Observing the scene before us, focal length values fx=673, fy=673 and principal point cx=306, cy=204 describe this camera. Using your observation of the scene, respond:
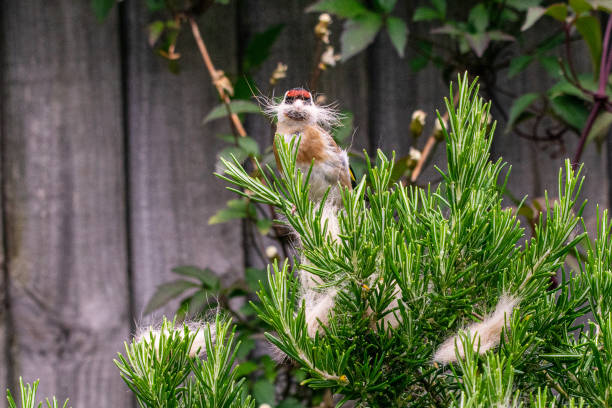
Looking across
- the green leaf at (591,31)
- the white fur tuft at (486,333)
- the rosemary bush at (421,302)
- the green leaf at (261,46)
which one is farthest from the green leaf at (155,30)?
the white fur tuft at (486,333)

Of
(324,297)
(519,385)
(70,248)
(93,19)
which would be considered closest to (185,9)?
(93,19)

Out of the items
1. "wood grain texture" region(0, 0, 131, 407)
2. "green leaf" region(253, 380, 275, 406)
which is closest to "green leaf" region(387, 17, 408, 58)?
"wood grain texture" region(0, 0, 131, 407)

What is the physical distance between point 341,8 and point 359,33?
0.26 feet

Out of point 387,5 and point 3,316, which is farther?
point 3,316

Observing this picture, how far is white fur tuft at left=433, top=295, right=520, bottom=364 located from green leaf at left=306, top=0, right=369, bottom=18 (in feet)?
3.94

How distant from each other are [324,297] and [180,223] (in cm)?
130

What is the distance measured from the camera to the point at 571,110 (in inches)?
68.3

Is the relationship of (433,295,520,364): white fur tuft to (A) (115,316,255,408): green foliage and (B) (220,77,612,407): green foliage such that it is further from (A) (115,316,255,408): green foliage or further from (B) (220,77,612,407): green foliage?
(A) (115,316,255,408): green foliage

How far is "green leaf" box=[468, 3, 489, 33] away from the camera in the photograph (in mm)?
1773

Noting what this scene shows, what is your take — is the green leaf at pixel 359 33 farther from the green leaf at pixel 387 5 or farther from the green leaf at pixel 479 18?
the green leaf at pixel 479 18

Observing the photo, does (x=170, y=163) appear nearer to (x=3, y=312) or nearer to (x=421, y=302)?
(x=3, y=312)

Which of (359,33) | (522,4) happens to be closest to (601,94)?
(522,4)

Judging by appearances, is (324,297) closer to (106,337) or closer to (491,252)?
(491,252)

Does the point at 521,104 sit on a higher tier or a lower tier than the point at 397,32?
lower
